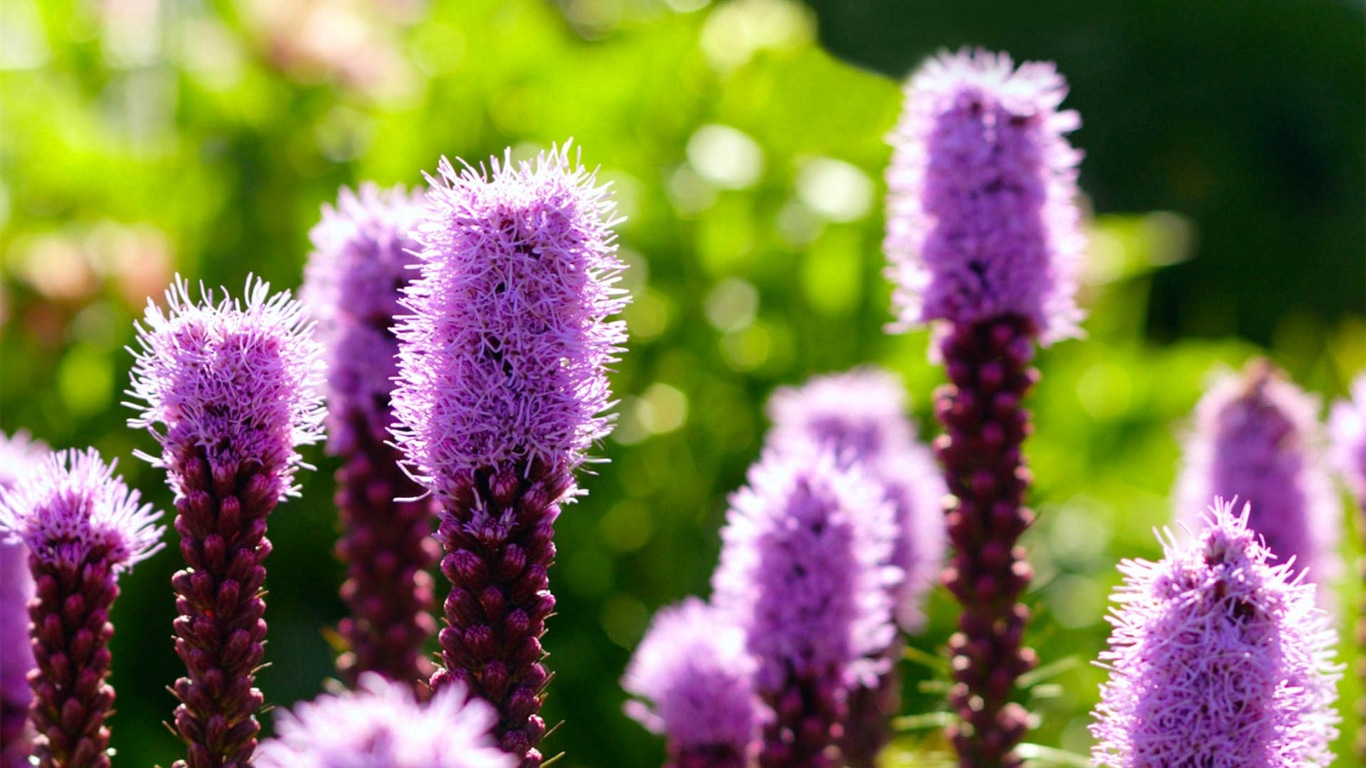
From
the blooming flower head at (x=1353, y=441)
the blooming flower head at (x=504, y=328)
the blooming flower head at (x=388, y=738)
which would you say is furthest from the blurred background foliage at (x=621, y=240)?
the blooming flower head at (x=388, y=738)

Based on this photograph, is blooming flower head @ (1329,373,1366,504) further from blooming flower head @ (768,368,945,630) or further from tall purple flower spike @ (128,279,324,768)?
tall purple flower spike @ (128,279,324,768)

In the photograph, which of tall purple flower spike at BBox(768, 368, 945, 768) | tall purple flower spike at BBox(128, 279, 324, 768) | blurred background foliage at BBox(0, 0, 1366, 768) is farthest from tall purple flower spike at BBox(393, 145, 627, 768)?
blurred background foliage at BBox(0, 0, 1366, 768)

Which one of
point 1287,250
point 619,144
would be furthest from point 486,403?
point 1287,250

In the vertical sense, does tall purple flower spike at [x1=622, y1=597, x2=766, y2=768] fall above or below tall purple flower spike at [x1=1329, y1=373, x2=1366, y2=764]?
below

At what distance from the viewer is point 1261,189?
6914mm

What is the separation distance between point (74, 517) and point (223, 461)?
0.17 m

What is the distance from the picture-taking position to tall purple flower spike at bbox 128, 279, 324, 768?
122cm

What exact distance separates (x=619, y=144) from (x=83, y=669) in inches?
112

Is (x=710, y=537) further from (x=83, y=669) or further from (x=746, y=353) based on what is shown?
(x=83, y=669)

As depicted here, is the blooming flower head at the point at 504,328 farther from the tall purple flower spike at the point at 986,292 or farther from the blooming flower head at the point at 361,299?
the tall purple flower spike at the point at 986,292

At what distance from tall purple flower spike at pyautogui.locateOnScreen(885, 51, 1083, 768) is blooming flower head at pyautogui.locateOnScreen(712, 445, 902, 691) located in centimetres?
15

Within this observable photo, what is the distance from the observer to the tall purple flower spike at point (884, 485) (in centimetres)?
192

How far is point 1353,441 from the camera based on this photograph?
6.55 feet

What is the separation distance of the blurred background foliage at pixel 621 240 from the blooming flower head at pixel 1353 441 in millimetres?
706
